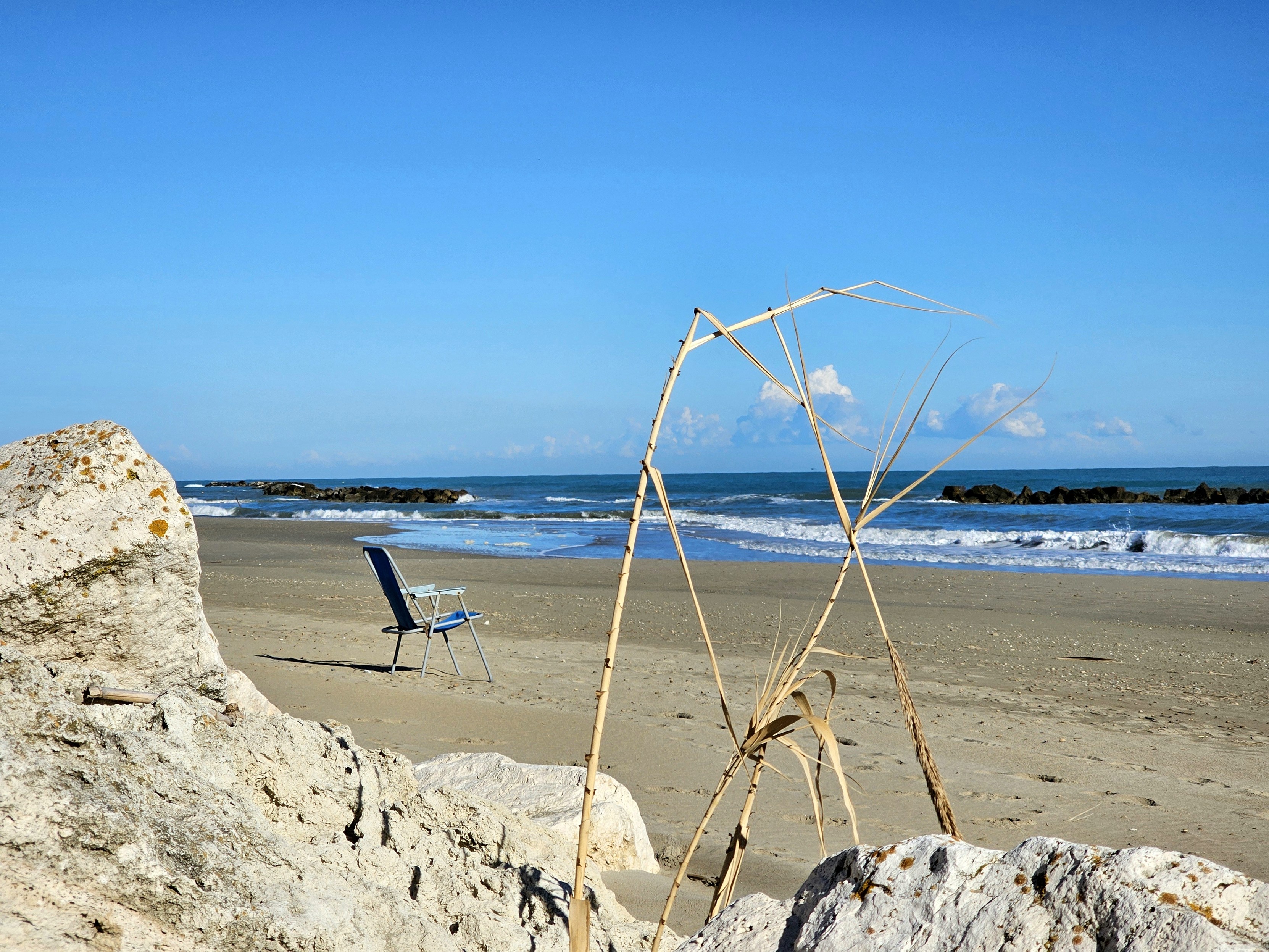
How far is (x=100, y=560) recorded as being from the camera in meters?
2.38

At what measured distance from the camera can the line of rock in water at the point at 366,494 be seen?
1766 inches

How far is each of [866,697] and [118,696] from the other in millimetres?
5343

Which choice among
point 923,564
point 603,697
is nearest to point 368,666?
point 603,697

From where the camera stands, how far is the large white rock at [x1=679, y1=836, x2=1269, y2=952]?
106 cm

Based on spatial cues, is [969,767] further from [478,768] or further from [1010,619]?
[1010,619]

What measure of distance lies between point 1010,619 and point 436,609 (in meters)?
6.78

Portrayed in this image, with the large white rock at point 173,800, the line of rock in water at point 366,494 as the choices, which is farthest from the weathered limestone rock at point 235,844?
the line of rock in water at point 366,494

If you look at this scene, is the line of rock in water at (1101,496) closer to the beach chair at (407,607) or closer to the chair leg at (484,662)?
the chair leg at (484,662)

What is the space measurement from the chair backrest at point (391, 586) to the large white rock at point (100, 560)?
4.01 metres

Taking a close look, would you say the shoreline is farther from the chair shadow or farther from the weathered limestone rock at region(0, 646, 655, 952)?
the weathered limestone rock at region(0, 646, 655, 952)

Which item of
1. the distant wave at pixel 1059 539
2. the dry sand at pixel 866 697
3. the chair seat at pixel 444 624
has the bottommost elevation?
the dry sand at pixel 866 697

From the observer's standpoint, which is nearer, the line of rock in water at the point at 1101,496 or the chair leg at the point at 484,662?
the chair leg at the point at 484,662

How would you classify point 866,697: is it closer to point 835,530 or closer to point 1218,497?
point 835,530

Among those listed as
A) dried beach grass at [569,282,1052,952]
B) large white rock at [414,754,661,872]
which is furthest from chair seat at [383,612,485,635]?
dried beach grass at [569,282,1052,952]
